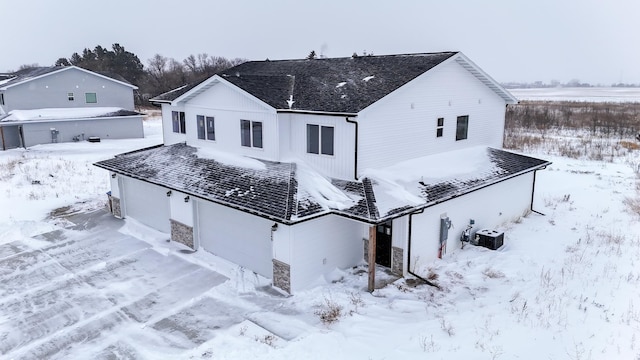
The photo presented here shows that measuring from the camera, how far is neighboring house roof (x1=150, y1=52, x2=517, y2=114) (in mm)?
14375

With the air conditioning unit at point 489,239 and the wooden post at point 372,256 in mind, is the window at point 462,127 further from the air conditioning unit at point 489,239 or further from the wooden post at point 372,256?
the wooden post at point 372,256

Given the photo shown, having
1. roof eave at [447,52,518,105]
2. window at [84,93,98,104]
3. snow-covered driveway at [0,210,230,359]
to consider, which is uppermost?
roof eave at [447,52,518,105]

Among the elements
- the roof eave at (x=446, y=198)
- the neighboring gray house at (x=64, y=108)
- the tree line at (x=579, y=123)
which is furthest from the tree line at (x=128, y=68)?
the roof eave at (x=446, y=198)

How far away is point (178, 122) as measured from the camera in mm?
19812

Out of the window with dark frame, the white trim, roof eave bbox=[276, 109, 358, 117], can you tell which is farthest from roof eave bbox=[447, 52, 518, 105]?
the window with dark frame

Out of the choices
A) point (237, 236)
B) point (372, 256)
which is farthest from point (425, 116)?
point (237, 236)

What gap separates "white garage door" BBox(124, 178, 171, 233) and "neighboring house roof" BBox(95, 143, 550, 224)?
0.83m

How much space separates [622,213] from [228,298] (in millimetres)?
17495

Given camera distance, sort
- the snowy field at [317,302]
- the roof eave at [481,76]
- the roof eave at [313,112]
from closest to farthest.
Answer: the snowy field at [317,302] < the roof eave at [313,112] < the roof eave at [481,76]

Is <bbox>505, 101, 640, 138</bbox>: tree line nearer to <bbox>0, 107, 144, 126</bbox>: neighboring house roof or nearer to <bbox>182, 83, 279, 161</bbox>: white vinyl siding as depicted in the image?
<bbox>182, 83, 279, 161</bbox>: white vinyl siding

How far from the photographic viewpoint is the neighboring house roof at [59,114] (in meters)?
34.4

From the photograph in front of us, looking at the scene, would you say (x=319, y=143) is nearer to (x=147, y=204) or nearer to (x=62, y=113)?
(x=147, y=204)

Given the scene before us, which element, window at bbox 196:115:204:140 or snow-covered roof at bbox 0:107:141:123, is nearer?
window at bbox 196:115:204:140

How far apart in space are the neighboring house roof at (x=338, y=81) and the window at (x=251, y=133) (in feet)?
3.87
